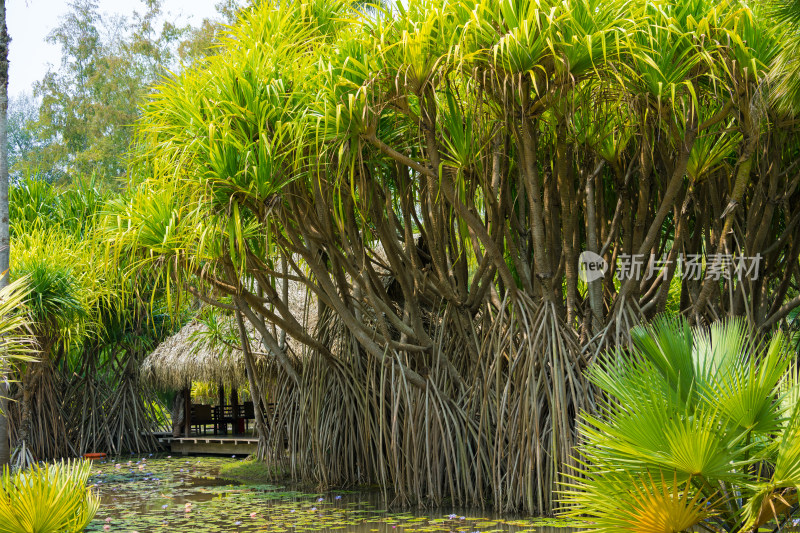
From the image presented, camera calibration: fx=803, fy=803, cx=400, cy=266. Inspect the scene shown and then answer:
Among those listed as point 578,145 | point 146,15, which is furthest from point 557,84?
point 146,15

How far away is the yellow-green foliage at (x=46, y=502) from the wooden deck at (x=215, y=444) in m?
7.90

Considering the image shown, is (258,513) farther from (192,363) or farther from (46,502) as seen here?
(192,363)

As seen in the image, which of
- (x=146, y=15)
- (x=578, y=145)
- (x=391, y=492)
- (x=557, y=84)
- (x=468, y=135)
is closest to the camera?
(x=557, y=84)

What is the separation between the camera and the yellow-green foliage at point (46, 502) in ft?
11.0

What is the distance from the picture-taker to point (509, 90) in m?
4.89

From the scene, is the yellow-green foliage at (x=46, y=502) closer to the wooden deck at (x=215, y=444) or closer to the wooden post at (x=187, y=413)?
the wooden deck at (x=215, y=444)

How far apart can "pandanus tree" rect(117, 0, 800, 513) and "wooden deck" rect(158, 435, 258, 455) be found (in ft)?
16.6

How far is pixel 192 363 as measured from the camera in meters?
11.0

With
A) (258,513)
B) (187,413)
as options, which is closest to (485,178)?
(258,513)

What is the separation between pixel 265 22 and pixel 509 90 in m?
2.43

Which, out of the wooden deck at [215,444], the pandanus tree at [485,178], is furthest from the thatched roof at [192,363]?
the pandanus tree at [485,178]

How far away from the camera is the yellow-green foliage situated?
3.36 m

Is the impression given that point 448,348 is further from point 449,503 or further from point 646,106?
point 646,106

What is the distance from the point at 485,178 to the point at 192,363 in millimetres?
6593
